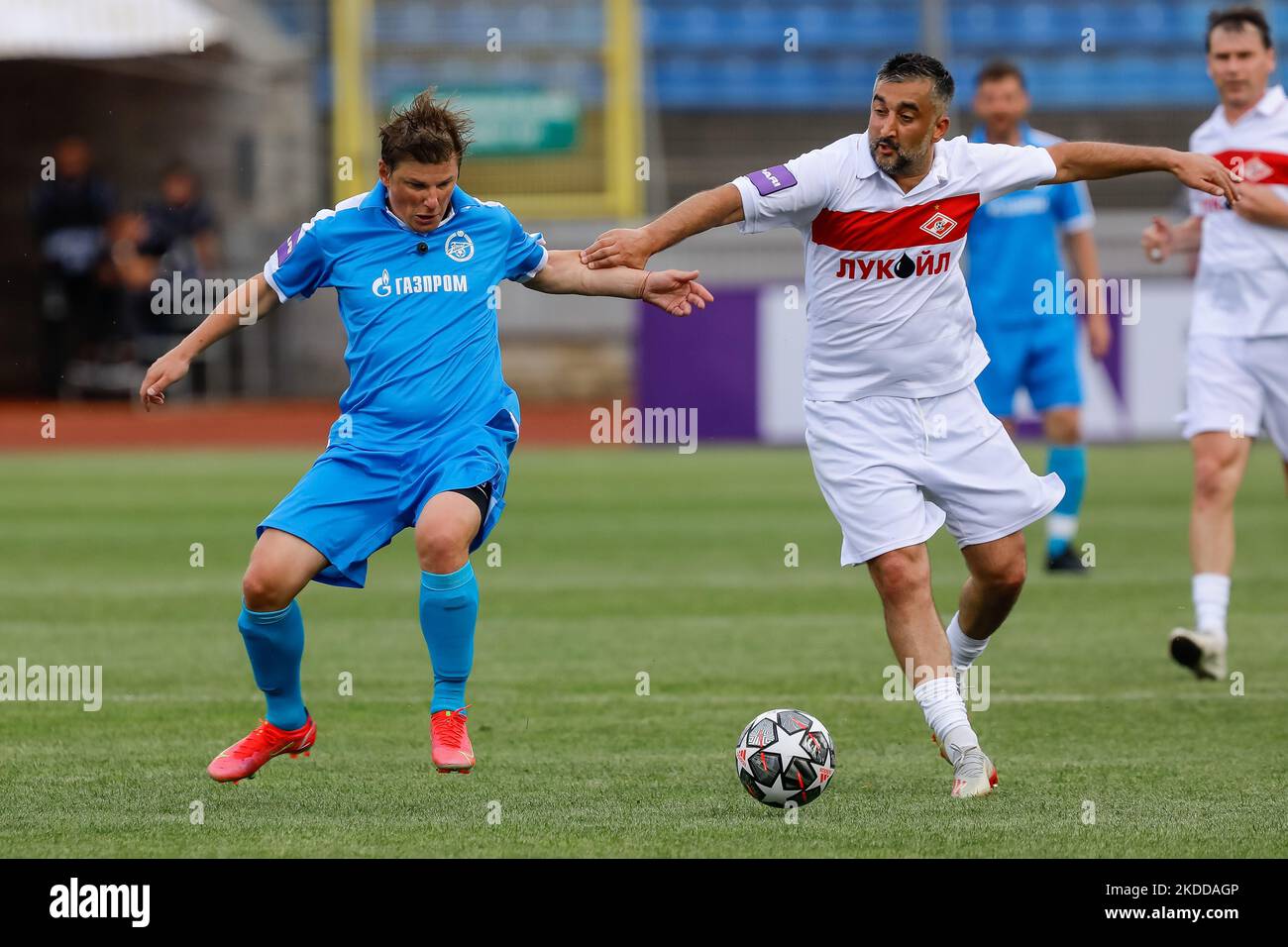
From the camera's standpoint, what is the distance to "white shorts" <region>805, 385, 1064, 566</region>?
19.3ft

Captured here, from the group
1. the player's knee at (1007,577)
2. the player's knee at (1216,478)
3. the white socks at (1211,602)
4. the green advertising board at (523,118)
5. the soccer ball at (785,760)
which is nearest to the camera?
the soccer ball at (785,760)

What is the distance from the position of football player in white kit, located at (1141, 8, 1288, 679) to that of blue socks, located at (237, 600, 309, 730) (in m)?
3.68

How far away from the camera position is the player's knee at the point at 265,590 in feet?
19.0

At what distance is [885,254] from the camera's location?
5.87 m

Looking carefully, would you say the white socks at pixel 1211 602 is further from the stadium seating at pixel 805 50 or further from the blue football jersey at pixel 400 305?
the stadium seating at pixel 805 50

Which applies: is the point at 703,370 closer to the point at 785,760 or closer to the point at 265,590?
the point at 265,590

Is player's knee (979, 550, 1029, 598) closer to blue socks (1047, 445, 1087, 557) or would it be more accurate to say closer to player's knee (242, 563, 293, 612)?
player's knee (242, 563, 293, 612)

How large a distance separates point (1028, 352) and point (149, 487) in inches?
315

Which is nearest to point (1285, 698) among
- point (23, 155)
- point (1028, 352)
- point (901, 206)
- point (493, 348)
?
point (901, 206)

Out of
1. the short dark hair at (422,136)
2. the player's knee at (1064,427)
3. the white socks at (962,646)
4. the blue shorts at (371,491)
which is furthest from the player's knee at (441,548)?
the player's knee at (1064,427)

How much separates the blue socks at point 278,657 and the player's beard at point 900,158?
2.12 meters

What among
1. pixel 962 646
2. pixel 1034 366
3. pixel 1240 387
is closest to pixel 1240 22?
pixel 1240 387

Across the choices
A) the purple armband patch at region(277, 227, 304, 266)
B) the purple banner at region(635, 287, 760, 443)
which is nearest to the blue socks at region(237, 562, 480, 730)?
the purple armband patch at region(277, 227, 304, 266)
